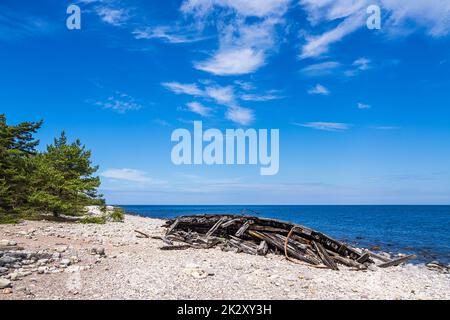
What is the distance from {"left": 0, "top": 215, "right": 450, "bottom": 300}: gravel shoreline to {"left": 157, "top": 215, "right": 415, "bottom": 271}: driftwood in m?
0.93

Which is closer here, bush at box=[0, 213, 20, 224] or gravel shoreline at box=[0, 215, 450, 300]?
gravel shoreline at box=[0, 215, 450, 300]

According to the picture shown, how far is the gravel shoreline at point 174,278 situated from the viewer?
28.5 ft

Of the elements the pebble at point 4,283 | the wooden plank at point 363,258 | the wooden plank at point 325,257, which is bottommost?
the wooden plank at point 363,258

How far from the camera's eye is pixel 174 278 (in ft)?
33.0

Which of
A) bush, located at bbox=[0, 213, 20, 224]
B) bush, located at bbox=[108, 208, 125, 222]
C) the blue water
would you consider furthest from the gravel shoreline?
the blue water

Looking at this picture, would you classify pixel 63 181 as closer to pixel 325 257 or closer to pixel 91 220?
pixel 91 220

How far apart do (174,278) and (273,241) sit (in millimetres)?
8220

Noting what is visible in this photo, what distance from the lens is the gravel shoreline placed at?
28.5ft

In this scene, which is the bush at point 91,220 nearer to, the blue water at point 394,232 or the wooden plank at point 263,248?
the blue water at point 394,232

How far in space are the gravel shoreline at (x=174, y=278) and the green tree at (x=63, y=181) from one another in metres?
8.41

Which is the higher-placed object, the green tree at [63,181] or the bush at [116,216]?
the green tree at [63,181]

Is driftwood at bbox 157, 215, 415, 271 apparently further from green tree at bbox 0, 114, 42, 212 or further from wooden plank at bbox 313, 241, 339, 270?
green tree at bbox 0, 114, 42, 212

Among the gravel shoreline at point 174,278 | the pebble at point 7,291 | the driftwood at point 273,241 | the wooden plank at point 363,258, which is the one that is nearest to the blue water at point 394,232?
the driftwood at point 273,241
